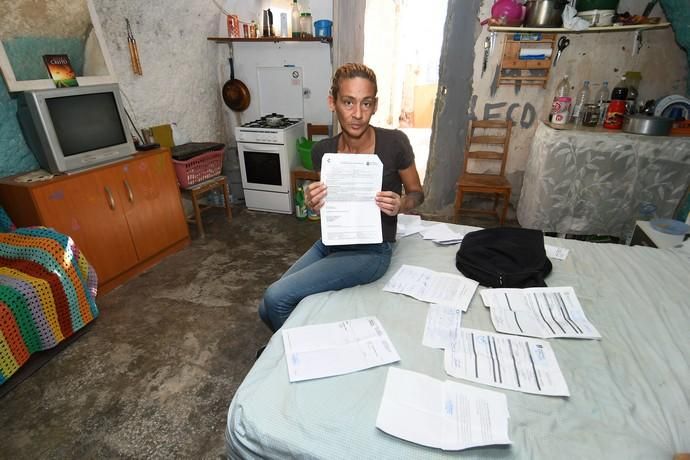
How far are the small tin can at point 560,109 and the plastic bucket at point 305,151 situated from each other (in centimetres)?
213

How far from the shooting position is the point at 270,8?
11.8ft

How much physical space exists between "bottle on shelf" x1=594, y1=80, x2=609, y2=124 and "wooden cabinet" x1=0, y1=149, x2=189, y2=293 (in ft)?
11.3

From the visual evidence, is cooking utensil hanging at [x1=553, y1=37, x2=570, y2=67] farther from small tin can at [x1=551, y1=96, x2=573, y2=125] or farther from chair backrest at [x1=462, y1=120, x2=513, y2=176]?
chair backrest at [x1=462, y1=120, x2=513, y2=176]

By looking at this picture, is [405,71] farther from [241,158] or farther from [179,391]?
[179,391]

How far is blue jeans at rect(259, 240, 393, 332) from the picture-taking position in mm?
1404

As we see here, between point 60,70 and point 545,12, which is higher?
point 545,12

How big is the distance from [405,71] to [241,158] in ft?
14.8

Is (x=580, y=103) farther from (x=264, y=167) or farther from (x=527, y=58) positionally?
(x=264, y=167)

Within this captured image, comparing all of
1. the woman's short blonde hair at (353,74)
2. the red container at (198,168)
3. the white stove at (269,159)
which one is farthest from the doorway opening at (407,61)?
the woman's short blonde hair at (353,74)

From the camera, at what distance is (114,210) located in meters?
2.40

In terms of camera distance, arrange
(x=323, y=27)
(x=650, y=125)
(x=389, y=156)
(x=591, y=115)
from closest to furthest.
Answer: (x=389, y=156) → (x=650, y=125) → (x=591, y=115) → (x=323, y=27)

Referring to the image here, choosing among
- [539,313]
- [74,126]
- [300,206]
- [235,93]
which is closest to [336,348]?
[539,313]

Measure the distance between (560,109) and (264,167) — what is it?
265 cm

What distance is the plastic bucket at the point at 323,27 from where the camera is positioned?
3.35 metres
